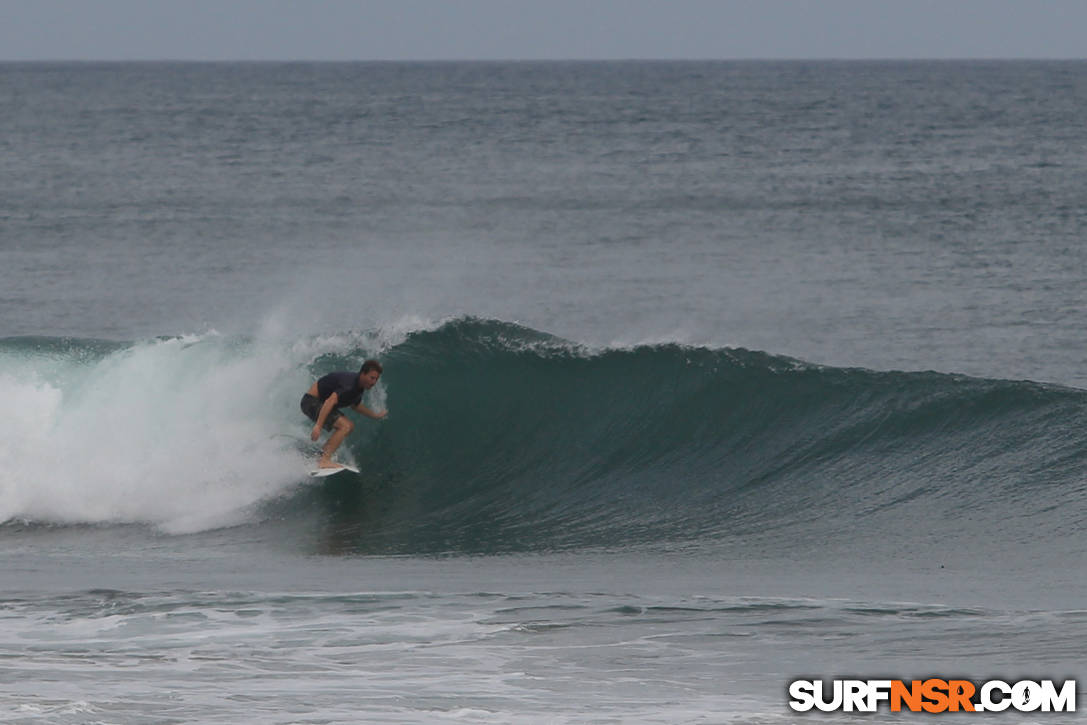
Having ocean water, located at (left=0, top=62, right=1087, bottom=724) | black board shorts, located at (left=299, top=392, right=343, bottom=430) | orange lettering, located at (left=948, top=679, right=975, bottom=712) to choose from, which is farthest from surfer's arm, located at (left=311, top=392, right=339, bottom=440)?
orange lettering, located at (left=948, top=679, right=975, bottom=712)

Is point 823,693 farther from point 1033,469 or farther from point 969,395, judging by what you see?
point 969,395

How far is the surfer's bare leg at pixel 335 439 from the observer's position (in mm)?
13297

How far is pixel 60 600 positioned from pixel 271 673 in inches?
96.0

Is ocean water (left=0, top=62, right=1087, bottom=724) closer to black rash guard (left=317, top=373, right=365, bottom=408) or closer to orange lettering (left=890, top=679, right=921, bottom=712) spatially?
orange lettering (left=890, top=679, right=921, bottom=712)

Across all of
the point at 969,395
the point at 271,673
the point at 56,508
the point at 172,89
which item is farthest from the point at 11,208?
the point at 172,89

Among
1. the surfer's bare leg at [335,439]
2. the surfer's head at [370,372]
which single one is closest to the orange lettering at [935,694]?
the surfer's head at [370,372]

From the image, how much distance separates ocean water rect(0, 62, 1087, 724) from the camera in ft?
28.4

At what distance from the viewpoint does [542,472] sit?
14.7 m

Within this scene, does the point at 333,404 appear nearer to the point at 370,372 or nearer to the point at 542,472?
the point at 370,372

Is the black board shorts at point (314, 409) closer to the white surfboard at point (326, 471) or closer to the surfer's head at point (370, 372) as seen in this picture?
the white surfboard at point (326, 471)

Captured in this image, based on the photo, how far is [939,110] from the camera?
277ft

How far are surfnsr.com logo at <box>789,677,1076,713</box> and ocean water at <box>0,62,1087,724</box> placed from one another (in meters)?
0.15

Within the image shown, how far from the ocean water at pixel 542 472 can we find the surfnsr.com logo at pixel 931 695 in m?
0.15

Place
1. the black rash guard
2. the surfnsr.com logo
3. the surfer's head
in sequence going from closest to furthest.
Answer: the surfnsr.com logo < the surfer's head < the black rash guard
